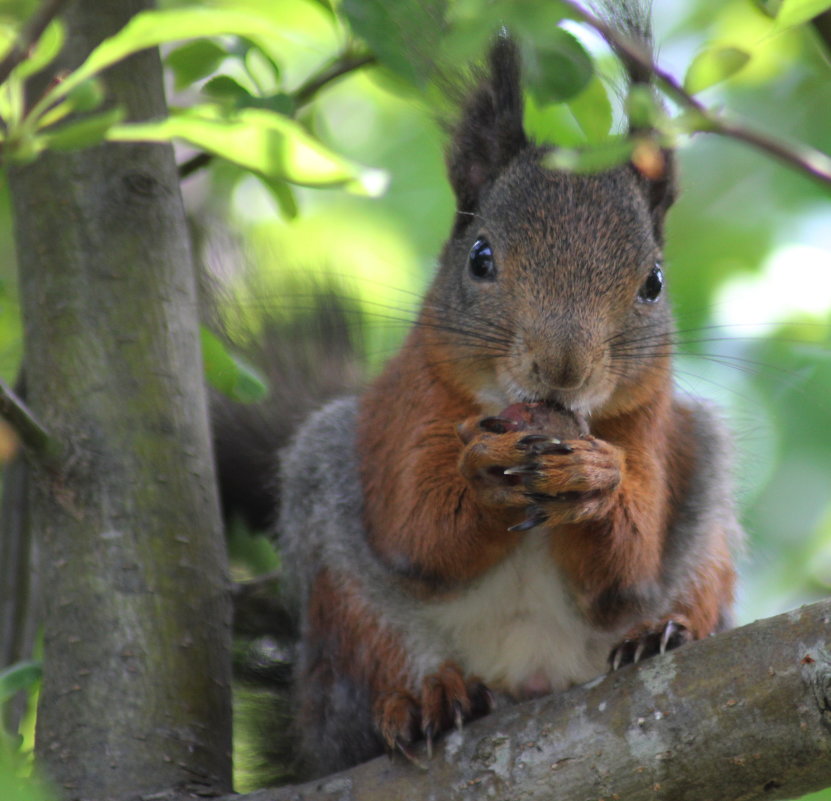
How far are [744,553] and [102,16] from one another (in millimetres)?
1773

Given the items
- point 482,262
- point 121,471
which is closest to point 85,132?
point 121,471

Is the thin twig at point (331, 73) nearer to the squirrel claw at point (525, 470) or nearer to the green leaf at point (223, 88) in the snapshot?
the green leaf at point (223, 88)

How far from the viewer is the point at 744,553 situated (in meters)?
2.70

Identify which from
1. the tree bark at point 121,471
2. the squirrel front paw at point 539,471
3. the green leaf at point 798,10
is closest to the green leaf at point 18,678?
the tree bark at point 121,471

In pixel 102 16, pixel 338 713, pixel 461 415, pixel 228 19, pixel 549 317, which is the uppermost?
pixel 102 16

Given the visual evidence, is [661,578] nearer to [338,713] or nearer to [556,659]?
[556,659]

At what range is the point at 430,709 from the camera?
79.0 inches

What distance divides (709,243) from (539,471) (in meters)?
1.33

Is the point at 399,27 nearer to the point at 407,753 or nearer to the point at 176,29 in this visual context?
the point at 176,29

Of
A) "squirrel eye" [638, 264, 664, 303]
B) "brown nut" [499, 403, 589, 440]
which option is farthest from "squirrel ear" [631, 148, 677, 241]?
"brown nut" [499, 403, 589, 440]

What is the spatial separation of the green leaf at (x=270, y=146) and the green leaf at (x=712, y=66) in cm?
30

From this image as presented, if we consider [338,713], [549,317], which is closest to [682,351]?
[549,317]

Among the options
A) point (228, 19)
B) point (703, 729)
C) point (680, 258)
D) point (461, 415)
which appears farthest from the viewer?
point (680, 258)

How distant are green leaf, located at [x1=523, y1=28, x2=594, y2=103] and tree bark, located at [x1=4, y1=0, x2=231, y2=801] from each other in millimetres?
1016
